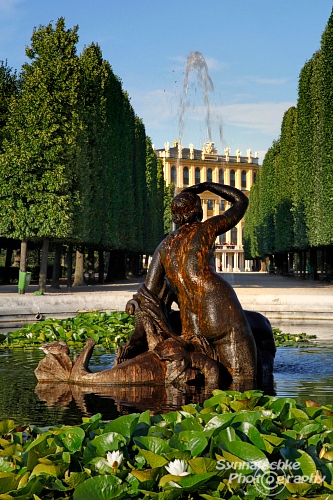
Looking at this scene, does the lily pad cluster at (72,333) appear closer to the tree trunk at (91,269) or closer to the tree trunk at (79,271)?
the tree trunk at (79,271)

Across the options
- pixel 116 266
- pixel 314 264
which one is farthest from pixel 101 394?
pixel 314 264

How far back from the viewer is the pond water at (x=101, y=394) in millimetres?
5105

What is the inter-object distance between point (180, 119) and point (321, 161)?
37.1 feet

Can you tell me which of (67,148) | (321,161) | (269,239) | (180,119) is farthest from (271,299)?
(269,239)

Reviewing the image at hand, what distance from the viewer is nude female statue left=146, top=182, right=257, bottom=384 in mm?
5793

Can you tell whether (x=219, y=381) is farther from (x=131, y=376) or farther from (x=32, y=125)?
(x=32, y=125)

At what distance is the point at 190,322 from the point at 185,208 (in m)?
0.92

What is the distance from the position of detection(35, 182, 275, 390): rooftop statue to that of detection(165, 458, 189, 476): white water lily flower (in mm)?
2327

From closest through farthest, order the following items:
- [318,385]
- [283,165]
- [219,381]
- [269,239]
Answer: [219,381]
[318,385]
[283,165]
[269,239]

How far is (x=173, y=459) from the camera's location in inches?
138

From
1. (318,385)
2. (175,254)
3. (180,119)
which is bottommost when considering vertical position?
(318,385)

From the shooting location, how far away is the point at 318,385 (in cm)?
619

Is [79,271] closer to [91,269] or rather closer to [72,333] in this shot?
[91,269]

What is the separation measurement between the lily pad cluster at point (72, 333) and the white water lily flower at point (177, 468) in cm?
563
